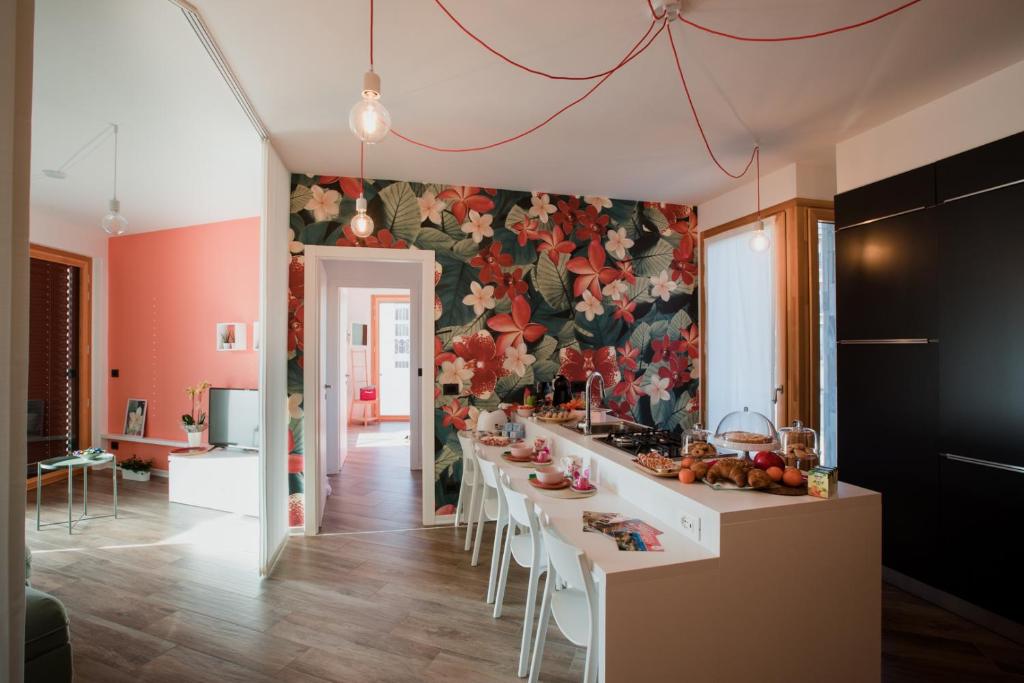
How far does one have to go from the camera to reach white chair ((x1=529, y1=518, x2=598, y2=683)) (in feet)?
5.53

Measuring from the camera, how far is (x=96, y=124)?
305cm

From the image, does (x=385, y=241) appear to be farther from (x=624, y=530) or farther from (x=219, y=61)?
(x=624, y=530)

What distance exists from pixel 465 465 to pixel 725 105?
2954mm

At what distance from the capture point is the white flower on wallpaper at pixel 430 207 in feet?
13.5

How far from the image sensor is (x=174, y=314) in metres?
5.43

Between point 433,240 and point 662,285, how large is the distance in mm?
2133

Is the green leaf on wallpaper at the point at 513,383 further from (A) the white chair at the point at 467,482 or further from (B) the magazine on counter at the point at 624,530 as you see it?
(B) the magazine on counter at the point at 624,530

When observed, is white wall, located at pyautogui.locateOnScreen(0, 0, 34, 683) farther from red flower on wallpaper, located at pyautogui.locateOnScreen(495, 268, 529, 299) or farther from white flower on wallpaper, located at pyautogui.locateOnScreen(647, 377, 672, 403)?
white flower on wallpaper, located at pyautogui.locateOnScreen(647, 377, 672, 403)

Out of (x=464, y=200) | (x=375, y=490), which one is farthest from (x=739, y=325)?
(x=375, y=490)

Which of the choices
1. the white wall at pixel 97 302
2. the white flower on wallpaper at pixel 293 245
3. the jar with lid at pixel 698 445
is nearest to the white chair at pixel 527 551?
the jar with lid at pixel 698 445

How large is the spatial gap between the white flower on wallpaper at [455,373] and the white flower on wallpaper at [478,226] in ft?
3.36

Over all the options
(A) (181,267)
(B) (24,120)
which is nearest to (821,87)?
(B) (24,120)

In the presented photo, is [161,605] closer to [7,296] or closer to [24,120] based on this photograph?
[7,296]

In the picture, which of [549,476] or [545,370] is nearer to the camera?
[549,476]
